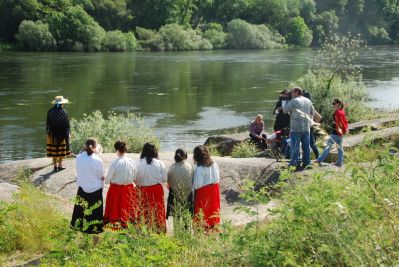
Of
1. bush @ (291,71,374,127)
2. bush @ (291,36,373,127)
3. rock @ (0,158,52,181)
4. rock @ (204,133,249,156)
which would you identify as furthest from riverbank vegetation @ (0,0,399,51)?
rock @ (0,158,52,181)

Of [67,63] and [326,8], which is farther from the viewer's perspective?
[326,8]

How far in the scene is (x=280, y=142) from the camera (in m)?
12.5

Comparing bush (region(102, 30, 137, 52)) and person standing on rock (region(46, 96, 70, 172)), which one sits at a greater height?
bush (region(102, 30, 137, 52))

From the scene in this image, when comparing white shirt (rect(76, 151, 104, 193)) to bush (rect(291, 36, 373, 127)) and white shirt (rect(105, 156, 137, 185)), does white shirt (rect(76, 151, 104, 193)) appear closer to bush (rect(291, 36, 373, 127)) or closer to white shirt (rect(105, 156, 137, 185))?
white shirt (rect(105, 156, 137, 185))

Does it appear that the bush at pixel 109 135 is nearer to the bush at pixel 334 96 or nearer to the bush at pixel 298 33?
the bush at pixel 334 96

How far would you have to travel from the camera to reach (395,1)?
4392 inches

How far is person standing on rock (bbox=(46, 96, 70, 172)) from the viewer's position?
1071cm

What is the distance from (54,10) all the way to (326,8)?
5194cm

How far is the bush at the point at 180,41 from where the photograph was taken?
74.2 m

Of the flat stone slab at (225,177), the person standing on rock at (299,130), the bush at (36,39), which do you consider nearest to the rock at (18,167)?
the flat stone slab at (225,177)

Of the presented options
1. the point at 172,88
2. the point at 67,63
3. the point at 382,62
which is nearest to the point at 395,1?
the point at 382,62

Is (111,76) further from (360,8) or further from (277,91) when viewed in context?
(360,8)

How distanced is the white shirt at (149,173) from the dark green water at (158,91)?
12.6 meters

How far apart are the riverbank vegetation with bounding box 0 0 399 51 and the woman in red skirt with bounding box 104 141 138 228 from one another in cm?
6217
